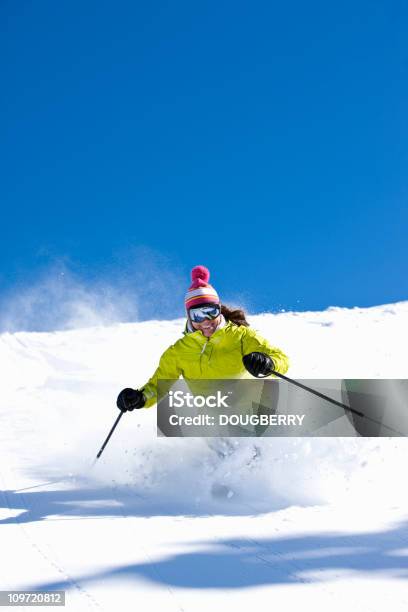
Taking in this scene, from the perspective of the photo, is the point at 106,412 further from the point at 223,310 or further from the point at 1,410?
the point at 223,310

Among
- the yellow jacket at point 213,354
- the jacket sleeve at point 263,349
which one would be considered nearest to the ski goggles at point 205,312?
the yellow jacket at point 213,354

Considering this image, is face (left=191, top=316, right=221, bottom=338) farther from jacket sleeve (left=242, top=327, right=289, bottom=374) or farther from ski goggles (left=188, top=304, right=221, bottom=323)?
jacket sleeve (left=242, top=327, right=289, bottom=374)

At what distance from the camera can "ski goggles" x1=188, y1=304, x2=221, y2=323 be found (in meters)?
4.88

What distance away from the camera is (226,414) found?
4.81 metres

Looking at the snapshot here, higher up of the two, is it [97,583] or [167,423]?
[167,423]

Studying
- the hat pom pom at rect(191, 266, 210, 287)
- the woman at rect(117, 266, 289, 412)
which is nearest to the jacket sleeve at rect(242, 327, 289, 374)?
the woman at rect(117, 266, 289, 412)

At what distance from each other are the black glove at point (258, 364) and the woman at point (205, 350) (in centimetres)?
37

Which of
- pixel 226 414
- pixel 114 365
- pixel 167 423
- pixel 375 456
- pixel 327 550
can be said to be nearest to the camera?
pixel 327 550

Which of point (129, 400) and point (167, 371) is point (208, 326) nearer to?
point (167, 371)

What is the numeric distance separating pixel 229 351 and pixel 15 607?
274cm

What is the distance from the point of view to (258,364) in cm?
423

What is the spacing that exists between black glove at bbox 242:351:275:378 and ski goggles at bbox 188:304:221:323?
73 centimetres

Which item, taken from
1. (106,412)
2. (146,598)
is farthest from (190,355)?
(106,412)

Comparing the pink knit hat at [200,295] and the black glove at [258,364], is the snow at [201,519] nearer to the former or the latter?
the black glove at [258,364]
